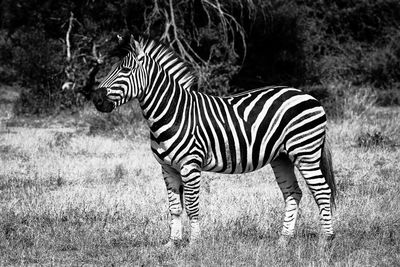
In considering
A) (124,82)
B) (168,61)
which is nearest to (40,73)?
(168,61)

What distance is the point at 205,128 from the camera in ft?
20.9

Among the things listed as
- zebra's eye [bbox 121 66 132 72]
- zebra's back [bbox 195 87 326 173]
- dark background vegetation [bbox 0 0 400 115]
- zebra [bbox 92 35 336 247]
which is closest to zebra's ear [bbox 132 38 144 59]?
zebra [bbox 92 35 336 247]

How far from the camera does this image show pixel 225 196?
8672 millimetres

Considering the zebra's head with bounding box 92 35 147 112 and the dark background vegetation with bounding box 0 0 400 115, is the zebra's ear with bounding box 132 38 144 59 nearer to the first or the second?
the zebra's head with bounding box 92 35 147 112

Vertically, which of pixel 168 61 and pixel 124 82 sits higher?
pixel 168 61

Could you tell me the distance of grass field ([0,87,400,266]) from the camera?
5930 millimetres

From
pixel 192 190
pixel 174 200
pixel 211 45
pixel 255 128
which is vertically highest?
pixel 255 128

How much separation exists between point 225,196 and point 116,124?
6.46 m

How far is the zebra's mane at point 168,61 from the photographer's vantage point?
6449mm

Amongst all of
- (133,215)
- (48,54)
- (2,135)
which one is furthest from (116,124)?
(133,215)

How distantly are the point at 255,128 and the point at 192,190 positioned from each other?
3.01 ft

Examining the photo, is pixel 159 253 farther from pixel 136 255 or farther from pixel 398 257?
pixel 398 257

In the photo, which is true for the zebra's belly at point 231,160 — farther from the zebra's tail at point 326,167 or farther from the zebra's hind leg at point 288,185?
the zebra's tail at point 326,167

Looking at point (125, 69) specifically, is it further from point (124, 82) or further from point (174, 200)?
point (174, 200)
